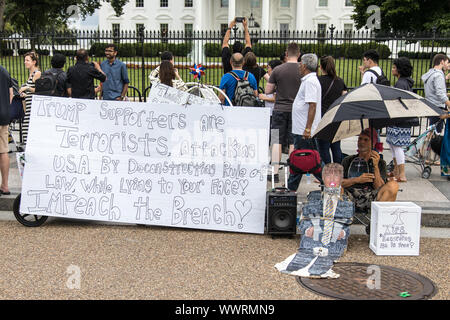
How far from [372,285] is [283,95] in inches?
154

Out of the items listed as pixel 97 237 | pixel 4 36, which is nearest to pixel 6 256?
pixel 97 237

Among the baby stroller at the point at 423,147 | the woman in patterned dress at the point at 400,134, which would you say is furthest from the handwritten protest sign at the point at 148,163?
the baby stroller at the point at 423,147

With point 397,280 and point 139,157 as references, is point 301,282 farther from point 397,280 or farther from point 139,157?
point 139,157

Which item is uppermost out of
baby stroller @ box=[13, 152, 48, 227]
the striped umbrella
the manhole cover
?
the striped umbrella

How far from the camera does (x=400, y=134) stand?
8.66 m

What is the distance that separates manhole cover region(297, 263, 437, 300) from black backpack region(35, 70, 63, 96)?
17.0 feet

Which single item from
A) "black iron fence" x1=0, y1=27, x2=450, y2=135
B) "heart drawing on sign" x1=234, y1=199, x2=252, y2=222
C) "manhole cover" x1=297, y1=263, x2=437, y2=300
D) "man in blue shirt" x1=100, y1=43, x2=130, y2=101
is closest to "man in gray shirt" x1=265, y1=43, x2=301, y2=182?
"heart drawing on sign" x1=234, y1=199, x2=252, y2=222

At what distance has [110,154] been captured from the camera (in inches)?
283

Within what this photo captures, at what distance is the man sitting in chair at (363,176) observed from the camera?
→ 6.83 meters

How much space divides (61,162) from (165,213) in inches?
54.2

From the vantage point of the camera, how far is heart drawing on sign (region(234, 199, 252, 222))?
6.87 meters

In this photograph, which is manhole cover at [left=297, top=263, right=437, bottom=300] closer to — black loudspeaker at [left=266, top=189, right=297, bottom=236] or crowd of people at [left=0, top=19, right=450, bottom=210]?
black loudspeaker at [left=266, top=189, right=297, bottom=236]

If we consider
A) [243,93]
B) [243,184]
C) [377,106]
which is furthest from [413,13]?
[243,184]

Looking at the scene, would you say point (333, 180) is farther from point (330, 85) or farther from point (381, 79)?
point (381, 79)
